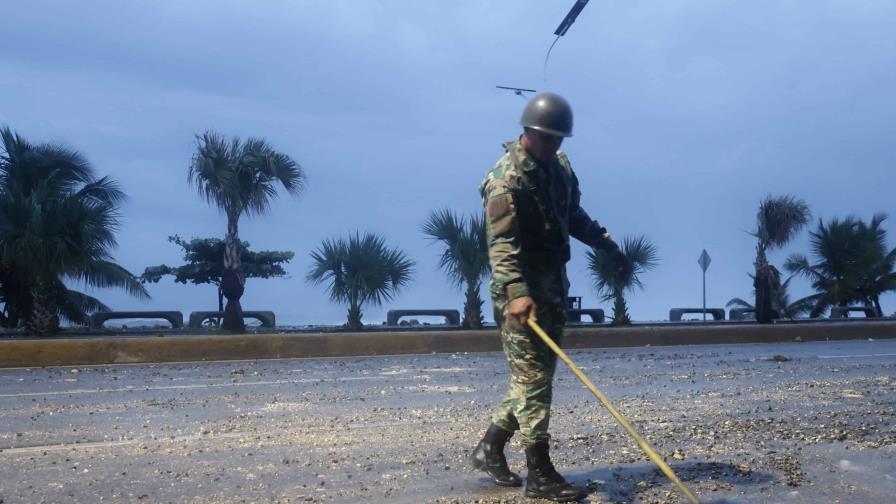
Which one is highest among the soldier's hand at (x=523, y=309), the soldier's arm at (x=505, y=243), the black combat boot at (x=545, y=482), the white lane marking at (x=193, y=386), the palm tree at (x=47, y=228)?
the palm tree at (x=47, y=228)

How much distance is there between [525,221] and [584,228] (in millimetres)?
511

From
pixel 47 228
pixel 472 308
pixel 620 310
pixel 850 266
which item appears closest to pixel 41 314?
pixel 47 228

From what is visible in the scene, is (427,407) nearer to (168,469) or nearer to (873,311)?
(168,469)

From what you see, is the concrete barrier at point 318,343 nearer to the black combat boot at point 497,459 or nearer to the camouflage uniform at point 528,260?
the black combat boot at point 497,459

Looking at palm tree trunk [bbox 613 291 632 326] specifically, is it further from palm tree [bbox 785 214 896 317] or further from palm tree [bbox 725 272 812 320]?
palm tree [bbox 785 214 896 317]


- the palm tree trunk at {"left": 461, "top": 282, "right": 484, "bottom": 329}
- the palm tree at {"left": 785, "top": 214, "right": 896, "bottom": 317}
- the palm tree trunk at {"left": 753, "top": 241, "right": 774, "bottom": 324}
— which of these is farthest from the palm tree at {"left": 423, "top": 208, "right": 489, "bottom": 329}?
the palm tree at {"left": 785, "top": 214, "right": 896, "bottom": 317}

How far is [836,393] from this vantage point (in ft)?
27.4

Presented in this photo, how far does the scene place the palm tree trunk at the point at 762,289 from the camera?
2766cm

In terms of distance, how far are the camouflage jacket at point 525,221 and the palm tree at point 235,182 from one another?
17665 millimetres

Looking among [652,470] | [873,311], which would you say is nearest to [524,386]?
[652,470]

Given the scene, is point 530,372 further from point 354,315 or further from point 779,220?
point 779,220

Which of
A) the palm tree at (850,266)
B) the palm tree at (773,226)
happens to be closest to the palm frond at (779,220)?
the palm tree at (773,226)

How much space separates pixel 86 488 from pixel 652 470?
2.85 m

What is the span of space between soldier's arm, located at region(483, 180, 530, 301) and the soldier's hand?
0.05m
